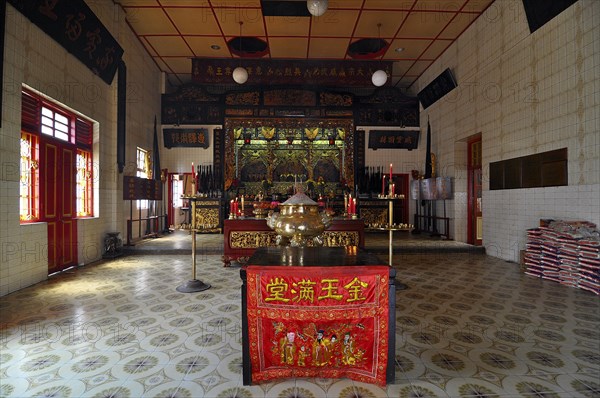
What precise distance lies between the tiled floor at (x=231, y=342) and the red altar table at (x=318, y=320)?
0.09m

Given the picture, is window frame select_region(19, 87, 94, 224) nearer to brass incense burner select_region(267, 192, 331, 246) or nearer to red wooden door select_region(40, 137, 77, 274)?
red wooden door select_region(40, 137, 77, 274)

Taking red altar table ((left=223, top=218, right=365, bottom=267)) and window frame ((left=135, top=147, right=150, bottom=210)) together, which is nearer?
red altar table ((left=223, top=218, right=365, bottom=267))

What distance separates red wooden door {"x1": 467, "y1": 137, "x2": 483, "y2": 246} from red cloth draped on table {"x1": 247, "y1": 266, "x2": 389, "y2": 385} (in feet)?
19.3

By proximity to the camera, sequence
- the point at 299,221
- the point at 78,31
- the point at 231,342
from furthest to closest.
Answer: the point at 78,31, the point at 231,342, the point at 299,221

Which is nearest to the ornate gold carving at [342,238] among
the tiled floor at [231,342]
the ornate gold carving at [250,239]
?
the ornate gold carving at [250,239]

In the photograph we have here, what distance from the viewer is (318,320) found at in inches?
67.9

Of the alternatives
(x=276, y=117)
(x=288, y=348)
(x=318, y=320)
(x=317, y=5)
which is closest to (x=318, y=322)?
(x=318, y=320)

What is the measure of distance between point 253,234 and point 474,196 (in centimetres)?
509

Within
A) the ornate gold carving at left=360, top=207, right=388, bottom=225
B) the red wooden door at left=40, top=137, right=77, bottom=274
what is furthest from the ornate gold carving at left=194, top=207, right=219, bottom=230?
the ornate gold carving at left=360, top=207, right=388, bottom=225

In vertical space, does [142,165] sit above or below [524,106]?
below

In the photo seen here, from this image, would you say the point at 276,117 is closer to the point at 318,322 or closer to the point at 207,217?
the point at 207,217

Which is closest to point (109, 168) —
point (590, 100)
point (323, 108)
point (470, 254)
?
point (323, 108)

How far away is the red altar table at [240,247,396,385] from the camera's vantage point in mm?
1723

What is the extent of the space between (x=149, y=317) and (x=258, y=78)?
661cm
